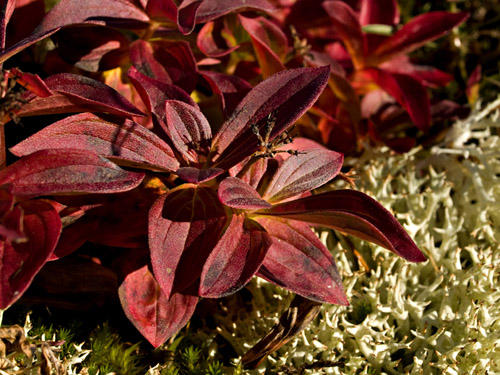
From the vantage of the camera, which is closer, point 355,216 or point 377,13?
point 355,216

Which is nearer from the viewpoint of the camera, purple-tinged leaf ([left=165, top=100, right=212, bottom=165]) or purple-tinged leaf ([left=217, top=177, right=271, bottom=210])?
purple-tinged leaf ([left=217, top=177, right=271, bottom=210])

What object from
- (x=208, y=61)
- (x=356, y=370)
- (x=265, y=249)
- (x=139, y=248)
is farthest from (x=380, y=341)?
(x=208, y=61)

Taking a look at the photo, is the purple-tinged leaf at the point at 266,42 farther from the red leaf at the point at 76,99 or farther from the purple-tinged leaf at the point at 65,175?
the purple-tinged leaf at the point at 65,175

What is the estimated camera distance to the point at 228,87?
4.49 ft

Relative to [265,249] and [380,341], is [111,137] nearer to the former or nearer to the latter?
[265,249]

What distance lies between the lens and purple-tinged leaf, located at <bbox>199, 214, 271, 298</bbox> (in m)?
1.01

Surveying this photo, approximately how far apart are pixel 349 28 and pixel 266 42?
33cm

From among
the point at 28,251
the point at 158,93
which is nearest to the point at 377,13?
the point at 158,93

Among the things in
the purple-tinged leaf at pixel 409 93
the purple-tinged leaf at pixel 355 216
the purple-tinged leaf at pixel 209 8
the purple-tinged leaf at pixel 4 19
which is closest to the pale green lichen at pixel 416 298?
the purple-tinged leaf at pixel 409 93

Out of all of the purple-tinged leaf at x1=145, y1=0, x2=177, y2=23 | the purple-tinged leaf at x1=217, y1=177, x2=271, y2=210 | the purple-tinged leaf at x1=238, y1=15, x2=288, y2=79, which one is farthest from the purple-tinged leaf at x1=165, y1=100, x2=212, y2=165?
the purple-tinged leaf at x1=238, y1=15, x2=288, y2=79

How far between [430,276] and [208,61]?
2.68ft

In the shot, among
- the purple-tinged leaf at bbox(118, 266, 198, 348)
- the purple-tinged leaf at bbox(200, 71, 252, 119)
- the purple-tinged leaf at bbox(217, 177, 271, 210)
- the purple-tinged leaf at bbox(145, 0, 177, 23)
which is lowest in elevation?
the purple-tinged leaf at bbox(118, 266, 198, 348)

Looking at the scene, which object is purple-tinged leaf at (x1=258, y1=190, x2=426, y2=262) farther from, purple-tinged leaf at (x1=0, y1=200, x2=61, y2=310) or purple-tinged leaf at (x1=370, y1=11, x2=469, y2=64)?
purple-tinged leaf at (x1=370, y1=11, x2=469, y2=64)

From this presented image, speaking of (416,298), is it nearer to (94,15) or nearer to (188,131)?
(188,131)
